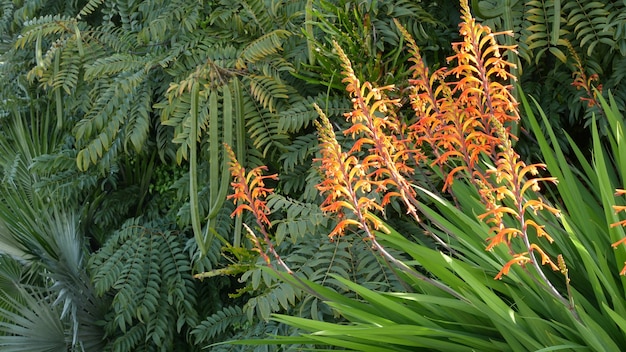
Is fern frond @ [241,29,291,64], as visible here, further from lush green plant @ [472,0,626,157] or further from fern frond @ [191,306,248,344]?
fern frond @ [191,306,248,344]

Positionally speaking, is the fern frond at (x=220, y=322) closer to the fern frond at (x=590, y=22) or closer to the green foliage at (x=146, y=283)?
the green foliage at (x=146, y=283)

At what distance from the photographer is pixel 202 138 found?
3.12m

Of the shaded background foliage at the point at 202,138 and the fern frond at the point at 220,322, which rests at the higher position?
the shaded background foliage at the point at 202,138

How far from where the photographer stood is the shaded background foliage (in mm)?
2381

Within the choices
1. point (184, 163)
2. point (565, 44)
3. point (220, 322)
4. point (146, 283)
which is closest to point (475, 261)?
point (565, 44)

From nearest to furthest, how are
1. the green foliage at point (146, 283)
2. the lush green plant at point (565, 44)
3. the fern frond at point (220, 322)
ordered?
the lush green plant at point (565, 44) < the fern frond at point (220, 322) < the green foliage at point (146, 283)

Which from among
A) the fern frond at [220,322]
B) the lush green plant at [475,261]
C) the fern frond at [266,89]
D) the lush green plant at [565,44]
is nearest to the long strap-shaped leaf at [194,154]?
the fern frond at [266,89]

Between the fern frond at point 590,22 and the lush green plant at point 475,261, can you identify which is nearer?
the lush green plant at point 475,261

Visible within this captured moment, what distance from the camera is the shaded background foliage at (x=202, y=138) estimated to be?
2.38 meters

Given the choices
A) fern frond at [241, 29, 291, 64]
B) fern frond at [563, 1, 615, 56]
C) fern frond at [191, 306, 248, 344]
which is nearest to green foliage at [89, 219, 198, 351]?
fern frond at [191, 306, 248, 344]

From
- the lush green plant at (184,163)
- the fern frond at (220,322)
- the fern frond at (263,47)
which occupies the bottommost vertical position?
the fern frond at (220,322)

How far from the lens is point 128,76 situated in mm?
3098

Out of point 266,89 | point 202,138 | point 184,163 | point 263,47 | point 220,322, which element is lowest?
point 220,322

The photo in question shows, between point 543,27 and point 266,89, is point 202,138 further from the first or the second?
point 543,27
